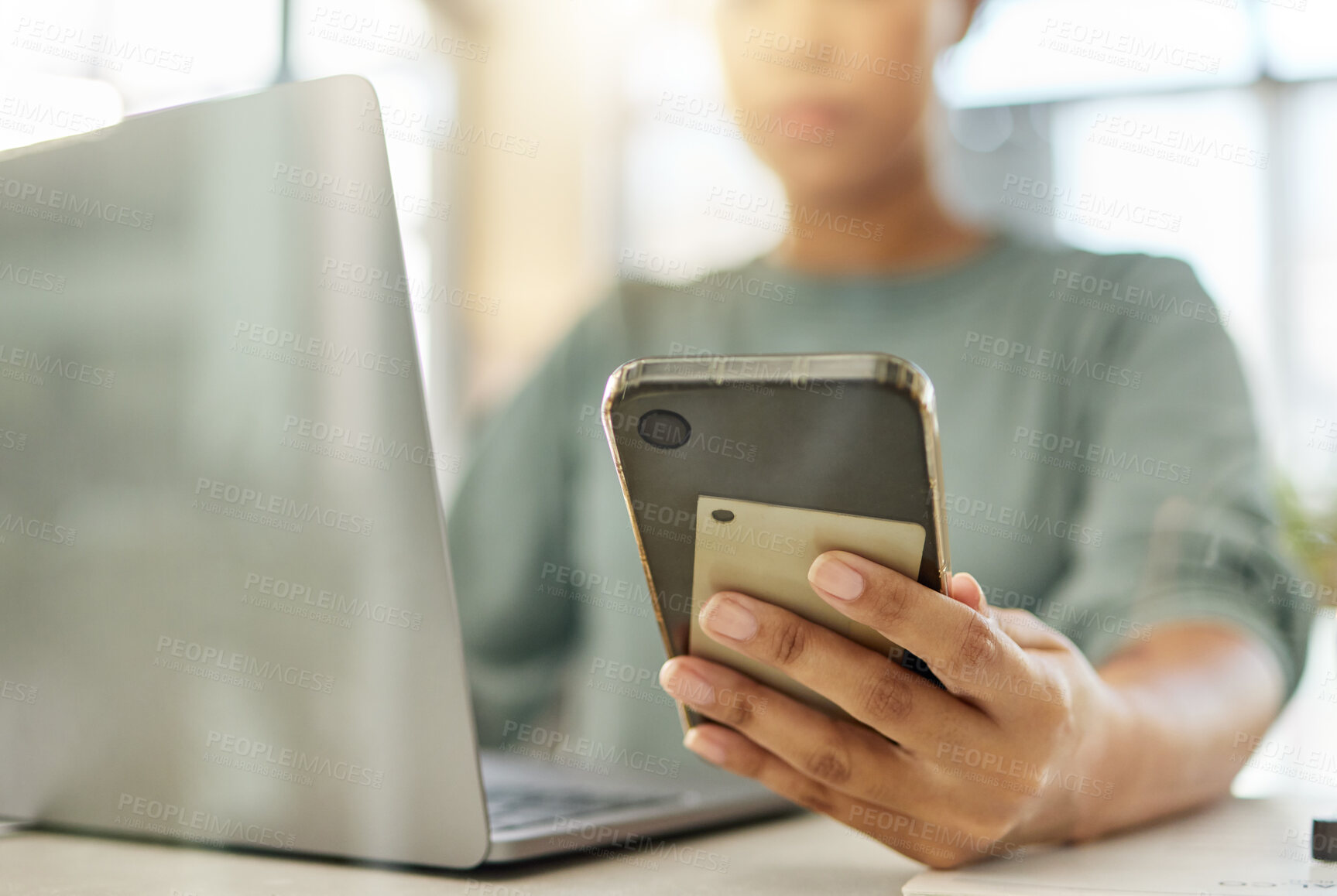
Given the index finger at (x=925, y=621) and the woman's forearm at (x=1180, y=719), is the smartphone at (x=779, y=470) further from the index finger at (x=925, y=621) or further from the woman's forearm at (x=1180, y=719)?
the woman's forearm at (x=1180, y=719)

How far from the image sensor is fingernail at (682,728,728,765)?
1.24 feet

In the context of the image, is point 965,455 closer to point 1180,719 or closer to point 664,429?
point 1180,719

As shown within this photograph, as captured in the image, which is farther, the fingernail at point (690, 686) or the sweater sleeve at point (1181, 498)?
the sweater sleeve at point (1181, 498)

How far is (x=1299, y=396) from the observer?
9.55ft

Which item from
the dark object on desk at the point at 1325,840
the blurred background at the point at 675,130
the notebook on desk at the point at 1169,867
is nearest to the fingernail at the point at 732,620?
the notebook on desk at the point at 1169,867

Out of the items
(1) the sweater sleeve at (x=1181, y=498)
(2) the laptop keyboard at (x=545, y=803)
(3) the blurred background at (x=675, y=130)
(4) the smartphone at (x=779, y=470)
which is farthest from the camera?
(3) the blurred background at (x=675, y=130)

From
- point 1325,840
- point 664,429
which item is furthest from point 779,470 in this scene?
point 1325,840

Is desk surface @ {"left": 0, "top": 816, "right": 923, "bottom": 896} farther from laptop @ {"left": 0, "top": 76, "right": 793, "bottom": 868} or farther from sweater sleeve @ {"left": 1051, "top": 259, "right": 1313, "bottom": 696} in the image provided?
sweater sleeve @ {"left": 1051, "top": 259, "right": 1313, "bottom": 696}

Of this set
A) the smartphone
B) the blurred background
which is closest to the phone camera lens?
the smartphone

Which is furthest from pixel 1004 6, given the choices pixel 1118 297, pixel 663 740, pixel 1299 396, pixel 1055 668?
pixel 1055 668

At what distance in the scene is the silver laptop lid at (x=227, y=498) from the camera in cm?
32

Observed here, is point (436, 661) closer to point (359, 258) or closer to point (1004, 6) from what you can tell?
point (359, 258)

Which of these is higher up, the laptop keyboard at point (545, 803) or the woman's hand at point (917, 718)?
the woman's hand at point (917, 718)

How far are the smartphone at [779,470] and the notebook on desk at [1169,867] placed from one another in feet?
0.25
